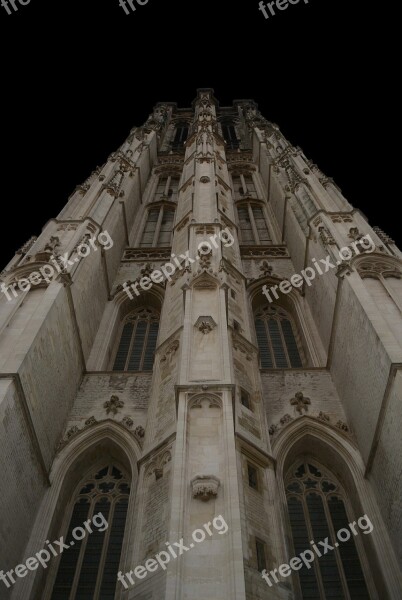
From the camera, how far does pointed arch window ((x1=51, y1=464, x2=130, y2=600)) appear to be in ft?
31.0

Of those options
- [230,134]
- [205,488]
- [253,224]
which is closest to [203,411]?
[205,488]

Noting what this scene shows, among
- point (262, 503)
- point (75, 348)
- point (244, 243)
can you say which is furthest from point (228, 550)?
point (244, 243)

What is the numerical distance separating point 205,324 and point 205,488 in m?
4.43

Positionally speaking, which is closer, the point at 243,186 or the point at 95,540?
the point at 95,540

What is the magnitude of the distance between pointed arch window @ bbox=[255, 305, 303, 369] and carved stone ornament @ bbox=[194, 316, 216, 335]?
3384 millimetres

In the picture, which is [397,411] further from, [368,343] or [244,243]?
[244,243]

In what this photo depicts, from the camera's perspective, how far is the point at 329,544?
1009 cm
